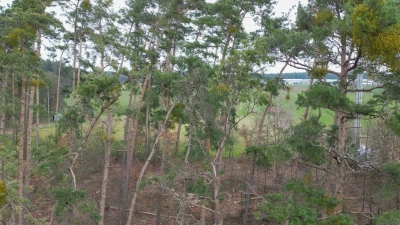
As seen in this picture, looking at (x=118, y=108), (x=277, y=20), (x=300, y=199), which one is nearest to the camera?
(x=300, y=199)

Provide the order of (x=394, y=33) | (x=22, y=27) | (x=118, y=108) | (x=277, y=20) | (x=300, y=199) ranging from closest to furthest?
(x=394, y=33), (x=300, y=199), (x=22, y=27), (x=118, y=108), (x=277, y=20)

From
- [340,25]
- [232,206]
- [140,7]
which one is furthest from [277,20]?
[232,206]

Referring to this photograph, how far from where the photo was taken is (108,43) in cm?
1214

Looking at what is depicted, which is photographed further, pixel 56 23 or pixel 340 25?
pixel 56 23

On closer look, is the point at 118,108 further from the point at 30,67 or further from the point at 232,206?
the point at 232,206

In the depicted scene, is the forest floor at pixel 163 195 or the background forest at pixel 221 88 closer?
the background forest at pixel 221 88

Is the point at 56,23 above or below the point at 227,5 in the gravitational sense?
below

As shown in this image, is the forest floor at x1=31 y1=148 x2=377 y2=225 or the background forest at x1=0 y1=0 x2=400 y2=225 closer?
the background forest at x1=0 y1=0 x2=400 y2=225

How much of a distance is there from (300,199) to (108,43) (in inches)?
314

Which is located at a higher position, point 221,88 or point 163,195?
point 221,88

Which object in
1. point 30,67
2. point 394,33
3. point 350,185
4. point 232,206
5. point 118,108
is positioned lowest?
point 232,206

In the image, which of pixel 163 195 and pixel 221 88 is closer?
pixel 221 88

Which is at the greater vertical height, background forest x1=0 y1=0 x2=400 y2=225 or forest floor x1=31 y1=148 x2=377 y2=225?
background forest x1=0 y1=0 x2=400 y2=225

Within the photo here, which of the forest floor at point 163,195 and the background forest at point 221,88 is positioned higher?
the background forest at point 221,88
